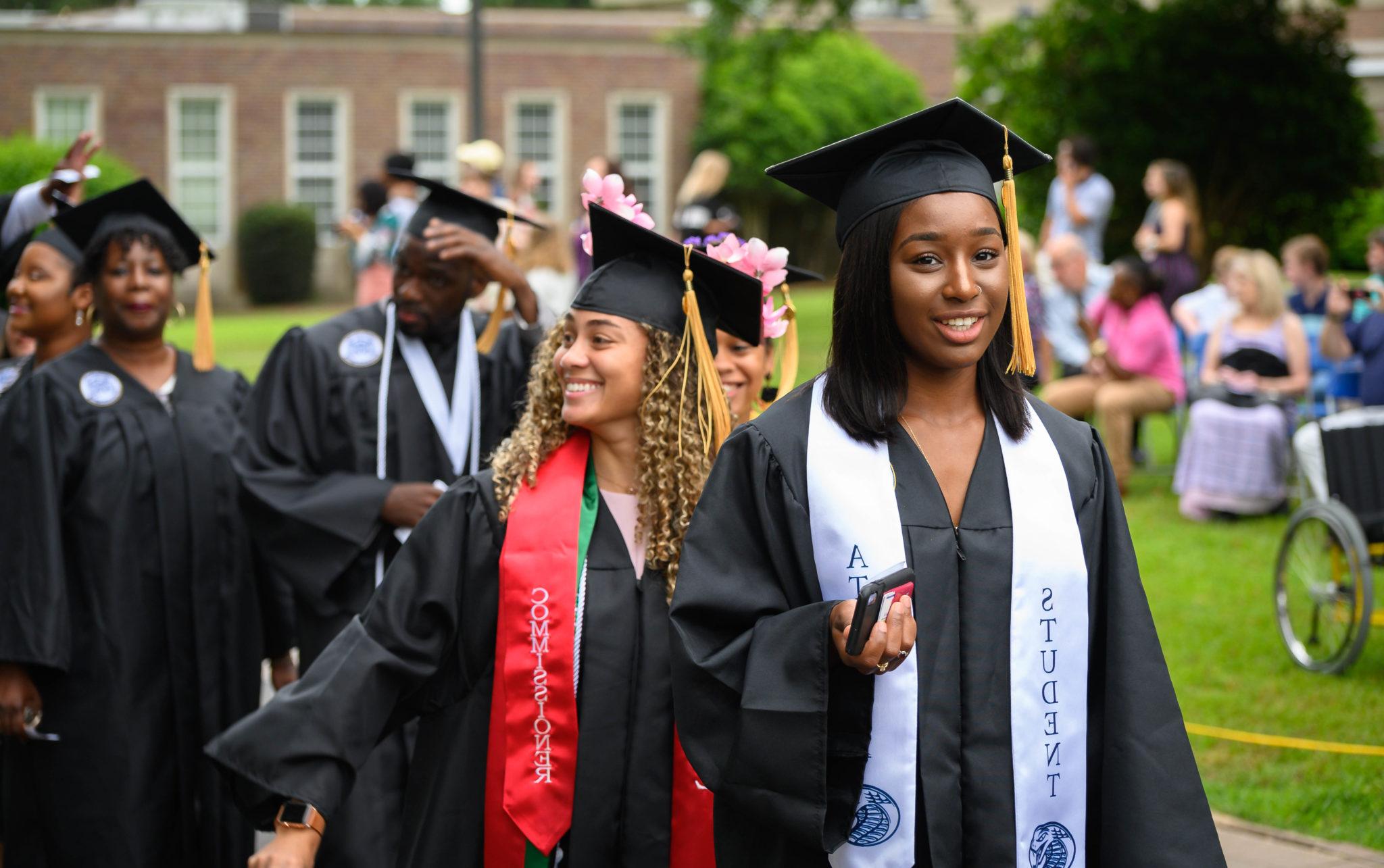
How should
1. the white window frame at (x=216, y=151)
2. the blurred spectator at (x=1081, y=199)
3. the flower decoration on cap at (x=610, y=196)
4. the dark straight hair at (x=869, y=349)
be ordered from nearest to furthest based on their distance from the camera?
the dark straight hair at (x=869, y=349) < the flower decoration on cap at (x=610, y=196) < the blurred spectator at (x=1081, y=199) < the white window frame at (x=216, y=151)

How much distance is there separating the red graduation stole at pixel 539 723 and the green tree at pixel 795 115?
26.9 m

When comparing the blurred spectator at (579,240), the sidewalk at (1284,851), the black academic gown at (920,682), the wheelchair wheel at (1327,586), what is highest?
the blurred spectator at (579,240)

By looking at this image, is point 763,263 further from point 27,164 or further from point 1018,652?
point 27,164

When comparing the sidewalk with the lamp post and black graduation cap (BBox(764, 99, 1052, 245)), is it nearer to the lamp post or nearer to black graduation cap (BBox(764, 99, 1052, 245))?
black graduation cap (BBox(764, 99, 1052, 245))

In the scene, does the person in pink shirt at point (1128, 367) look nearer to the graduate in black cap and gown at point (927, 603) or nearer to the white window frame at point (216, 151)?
the graduate in black cap and gown at point (927, 603)

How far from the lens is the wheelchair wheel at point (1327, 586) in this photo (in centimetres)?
657

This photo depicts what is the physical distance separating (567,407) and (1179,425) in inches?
351

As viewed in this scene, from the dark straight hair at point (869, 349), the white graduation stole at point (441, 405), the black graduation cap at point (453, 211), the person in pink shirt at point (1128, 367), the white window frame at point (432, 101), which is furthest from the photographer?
the white window frame at point (432, 101)

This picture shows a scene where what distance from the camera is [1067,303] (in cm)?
1177

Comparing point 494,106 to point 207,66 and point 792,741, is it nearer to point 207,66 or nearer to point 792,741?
point 207,66

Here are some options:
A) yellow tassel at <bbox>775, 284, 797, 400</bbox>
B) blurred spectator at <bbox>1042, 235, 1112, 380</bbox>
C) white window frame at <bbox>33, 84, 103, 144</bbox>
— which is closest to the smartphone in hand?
yellow tassel at <bbox>775, 284, 797, 400</bbox>

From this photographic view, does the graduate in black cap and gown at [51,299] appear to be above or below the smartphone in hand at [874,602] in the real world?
above

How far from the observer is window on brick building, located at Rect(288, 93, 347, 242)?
3130 cm

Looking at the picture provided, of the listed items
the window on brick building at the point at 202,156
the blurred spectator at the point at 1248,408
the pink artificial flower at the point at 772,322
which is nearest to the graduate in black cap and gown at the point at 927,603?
the pink artificial flower at the point at 772,322
